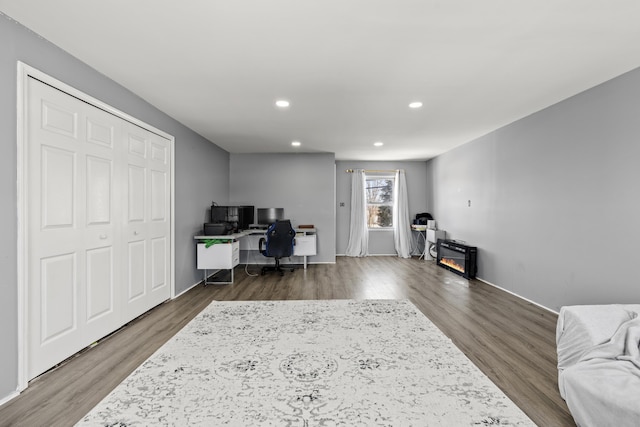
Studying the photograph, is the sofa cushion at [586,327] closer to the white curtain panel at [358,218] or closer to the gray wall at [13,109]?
the gray wall at [13,109]

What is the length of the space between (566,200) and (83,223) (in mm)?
4888

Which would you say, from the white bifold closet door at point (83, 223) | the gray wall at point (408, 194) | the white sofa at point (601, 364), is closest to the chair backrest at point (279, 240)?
the white bifold closet door at point (83, 223)

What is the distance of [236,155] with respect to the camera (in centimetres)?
666

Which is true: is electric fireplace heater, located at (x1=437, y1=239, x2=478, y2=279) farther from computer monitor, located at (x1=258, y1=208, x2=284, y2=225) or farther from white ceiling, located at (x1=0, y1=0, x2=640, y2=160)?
computer monitor, located at (x1=258, y1=208, x2=284, y2=225)

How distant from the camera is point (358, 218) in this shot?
7.58 meters

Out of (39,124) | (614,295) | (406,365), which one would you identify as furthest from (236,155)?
(614,295)

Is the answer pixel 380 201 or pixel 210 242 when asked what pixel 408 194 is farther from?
pixel 210 242

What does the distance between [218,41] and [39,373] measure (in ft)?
9.07

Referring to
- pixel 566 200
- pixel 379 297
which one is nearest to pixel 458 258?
pixel 379 297

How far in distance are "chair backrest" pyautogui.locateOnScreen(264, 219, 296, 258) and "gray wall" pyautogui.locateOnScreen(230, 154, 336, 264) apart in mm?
1159

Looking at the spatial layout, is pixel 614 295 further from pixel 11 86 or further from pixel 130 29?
pixel 11 86

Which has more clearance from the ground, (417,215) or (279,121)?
(279,121)

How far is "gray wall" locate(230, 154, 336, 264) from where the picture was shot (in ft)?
21.7

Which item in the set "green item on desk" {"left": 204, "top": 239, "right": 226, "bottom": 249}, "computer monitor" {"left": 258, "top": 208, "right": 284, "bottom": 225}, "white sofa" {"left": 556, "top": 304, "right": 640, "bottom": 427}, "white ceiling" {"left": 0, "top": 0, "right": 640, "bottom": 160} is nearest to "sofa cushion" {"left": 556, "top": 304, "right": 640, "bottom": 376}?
"white sofa" {"left": 556, "top": 304, "right": 640, "bottom": 427}
